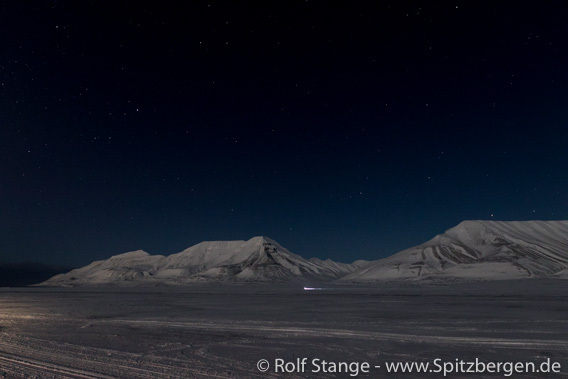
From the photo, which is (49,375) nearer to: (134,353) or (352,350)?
(134,353)

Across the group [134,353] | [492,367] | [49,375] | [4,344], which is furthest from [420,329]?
[4,344]

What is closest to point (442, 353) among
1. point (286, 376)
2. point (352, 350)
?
point (352, 350)

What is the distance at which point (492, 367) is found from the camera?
39.4ft

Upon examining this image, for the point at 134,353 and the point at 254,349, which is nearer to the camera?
the point at 134,353

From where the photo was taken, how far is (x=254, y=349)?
49.6 feet

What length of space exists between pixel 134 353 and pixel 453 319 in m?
19.7

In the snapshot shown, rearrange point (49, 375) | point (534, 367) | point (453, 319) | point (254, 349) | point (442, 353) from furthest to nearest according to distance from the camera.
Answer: point (453, 319) → point (254, 349) → point (442, 353) → point (534, 367) → point (49, 375)

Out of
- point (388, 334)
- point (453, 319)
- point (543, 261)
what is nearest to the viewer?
point (388, 334)

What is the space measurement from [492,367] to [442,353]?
220cm
